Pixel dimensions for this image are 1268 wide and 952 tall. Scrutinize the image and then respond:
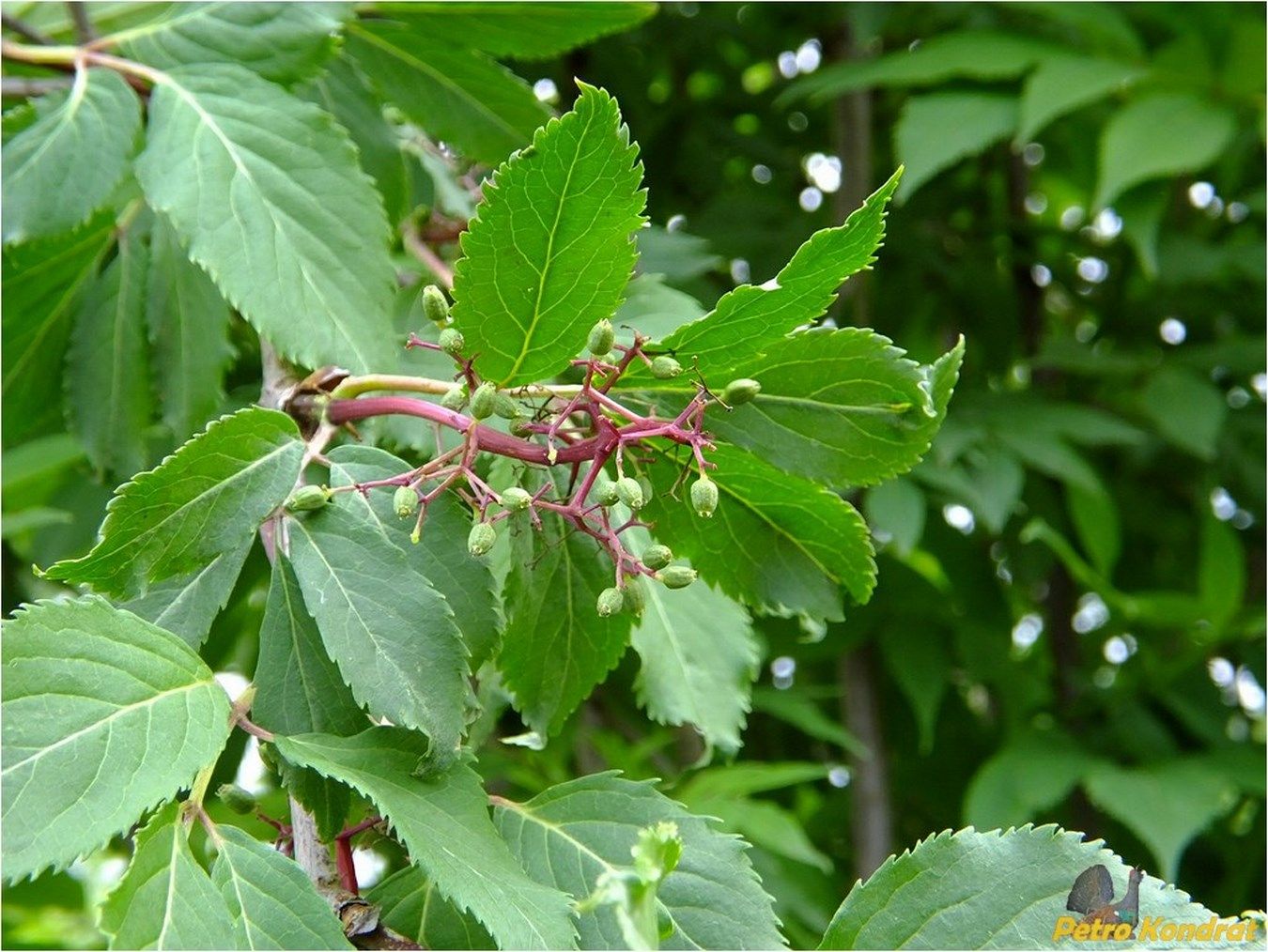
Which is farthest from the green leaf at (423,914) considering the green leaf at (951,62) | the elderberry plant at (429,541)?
the green leaf at (951,62)

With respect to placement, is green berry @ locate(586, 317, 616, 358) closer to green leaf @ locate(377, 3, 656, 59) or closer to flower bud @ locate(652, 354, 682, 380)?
flower bud @ locate(652, 354, 682, 380)

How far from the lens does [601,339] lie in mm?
578

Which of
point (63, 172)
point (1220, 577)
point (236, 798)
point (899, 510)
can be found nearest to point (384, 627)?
point (236, 798)

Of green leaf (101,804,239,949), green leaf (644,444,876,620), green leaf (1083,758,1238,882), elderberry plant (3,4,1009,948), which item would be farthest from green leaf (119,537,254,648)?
green leaf (1083,758,1238,882)

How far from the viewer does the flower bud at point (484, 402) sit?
1.92 feet

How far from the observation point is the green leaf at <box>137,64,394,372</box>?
28.9 inches

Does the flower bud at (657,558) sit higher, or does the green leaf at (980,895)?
the flower bud at (657,558)

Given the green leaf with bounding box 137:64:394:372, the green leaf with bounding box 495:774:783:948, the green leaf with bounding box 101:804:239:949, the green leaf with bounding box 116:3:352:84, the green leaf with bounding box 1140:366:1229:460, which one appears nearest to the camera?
the green leaf with bounding box 101:804:239:949

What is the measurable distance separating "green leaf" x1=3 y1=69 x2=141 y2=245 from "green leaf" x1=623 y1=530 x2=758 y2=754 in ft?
1.33

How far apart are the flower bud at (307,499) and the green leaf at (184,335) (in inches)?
13.4

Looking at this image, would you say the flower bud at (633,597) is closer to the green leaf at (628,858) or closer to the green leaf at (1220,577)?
the green leaf at (628,858)

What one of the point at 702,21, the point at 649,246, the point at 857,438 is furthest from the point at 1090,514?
the point at 857,438

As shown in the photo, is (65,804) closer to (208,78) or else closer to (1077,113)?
(208,78)

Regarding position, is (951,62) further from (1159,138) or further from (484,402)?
(484,402)
